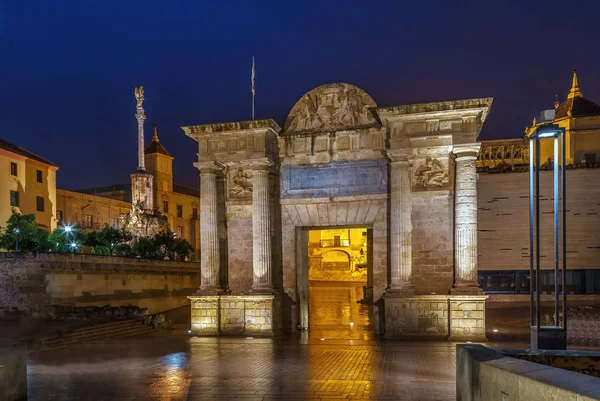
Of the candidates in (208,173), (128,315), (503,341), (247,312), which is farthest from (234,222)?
(503,341)

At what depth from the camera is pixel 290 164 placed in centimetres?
Result: 1978

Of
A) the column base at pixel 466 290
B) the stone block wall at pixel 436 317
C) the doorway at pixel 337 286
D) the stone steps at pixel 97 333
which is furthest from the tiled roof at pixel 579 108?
the stone steps at pixel 97 333

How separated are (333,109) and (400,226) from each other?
5.20m

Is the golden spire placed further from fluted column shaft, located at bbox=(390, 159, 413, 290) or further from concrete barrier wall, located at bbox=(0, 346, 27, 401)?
concrete barrier wall, located at bbox=(0, 346, 27, 401)

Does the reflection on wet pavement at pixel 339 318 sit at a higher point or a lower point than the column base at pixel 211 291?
lower

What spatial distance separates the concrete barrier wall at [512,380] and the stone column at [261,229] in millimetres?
11725

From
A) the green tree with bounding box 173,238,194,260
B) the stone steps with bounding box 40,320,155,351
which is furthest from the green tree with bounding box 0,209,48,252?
the stone steps with bounding box 40,320,155,351

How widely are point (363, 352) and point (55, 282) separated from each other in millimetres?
20395

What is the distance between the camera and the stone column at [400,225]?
17578 mm

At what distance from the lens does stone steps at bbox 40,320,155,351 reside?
1753cm

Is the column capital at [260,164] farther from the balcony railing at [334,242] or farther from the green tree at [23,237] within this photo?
the balcony railing at [334,242]

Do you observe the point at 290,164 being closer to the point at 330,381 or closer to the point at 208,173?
the point at 208,173

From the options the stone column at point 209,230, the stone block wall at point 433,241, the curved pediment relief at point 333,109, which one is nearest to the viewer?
the stone block wall at point 433,241

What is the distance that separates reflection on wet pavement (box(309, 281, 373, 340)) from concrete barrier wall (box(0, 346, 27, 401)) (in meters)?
10.7
